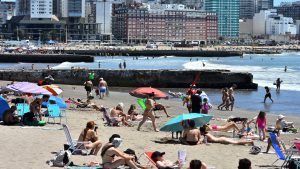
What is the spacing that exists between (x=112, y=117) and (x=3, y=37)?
180906 millimetres

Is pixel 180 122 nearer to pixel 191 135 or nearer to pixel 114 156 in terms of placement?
pixel 191 135

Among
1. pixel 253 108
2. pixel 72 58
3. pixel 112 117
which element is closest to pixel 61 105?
pixel 112 117

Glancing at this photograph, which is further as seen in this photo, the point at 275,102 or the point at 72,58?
the point at 72,58

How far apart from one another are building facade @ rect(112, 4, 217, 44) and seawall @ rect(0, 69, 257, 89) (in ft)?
491

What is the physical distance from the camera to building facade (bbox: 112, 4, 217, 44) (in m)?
186

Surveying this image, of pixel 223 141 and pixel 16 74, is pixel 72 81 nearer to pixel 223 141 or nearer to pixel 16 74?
pixel 16 74

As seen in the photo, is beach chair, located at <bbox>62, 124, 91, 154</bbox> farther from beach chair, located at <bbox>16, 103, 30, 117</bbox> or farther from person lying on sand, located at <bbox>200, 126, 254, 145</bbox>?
beach chair, located at <bbox>16, 103, 30, 117</bbox>

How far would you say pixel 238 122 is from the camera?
16.0 meters

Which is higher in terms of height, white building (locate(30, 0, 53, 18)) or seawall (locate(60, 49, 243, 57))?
white building (locate(30, 0, 53, 18))

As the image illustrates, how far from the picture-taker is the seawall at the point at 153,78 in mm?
34406

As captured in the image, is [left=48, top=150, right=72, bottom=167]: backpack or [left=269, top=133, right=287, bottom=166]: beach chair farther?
[left=269, top=133, right=287, bottom=166]: beach chair

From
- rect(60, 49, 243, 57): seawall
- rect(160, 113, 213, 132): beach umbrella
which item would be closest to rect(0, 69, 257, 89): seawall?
rect(160, 113, 213, 132): beach umbrella

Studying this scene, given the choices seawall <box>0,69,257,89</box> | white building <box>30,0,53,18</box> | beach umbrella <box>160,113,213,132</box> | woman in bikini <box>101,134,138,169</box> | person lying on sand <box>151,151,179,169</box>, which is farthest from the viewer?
white building <box>30,0,53,18</box>

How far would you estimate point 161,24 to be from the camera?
189m
